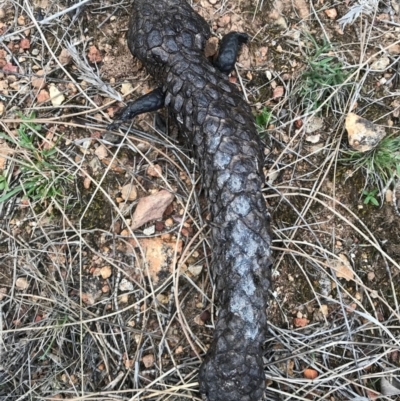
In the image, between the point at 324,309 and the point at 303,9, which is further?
the point at 303,9

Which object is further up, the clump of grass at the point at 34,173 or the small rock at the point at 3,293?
the clump of grass at the point at 34,173

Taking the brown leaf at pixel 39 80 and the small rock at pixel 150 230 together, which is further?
the brown leaf at pixel 39 80

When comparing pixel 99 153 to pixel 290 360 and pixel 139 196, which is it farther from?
pixel 290 360

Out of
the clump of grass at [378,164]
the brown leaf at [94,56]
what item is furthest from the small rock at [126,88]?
the clump of grass at [378,164]

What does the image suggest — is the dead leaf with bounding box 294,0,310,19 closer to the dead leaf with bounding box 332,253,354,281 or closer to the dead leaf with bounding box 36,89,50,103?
the dead leaf with bounding box 332,253,354,281

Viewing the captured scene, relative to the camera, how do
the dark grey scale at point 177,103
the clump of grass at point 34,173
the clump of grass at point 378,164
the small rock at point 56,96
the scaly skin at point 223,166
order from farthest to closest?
1. the small rock at point 56,96
2. the clump of grass at point 34,173
3. the clump of grass at point 378,164
4. the dark grey scale at point 177,103
5. the scaly skin at point 223,166

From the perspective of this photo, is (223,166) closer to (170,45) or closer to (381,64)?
(170,45)

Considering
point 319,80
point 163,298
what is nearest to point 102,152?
point 163,298

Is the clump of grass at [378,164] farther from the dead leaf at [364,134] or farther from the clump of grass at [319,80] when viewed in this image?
the clump of grass at [319,80]

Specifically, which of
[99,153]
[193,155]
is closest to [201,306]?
[193,155]
